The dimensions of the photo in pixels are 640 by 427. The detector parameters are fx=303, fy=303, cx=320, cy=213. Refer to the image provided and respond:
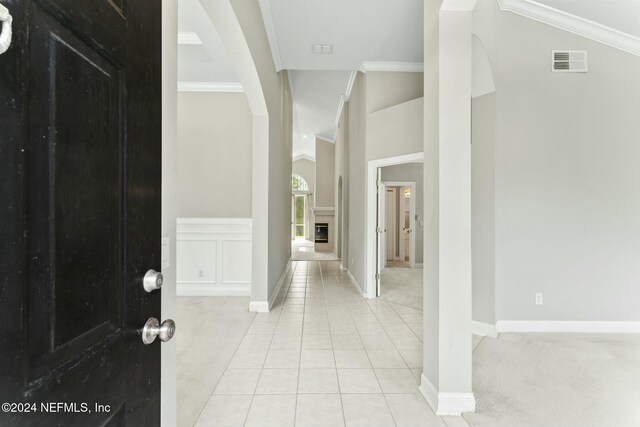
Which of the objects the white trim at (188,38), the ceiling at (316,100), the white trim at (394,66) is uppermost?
the ceiling at (316,100)

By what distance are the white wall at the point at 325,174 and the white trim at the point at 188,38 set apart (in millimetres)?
7252

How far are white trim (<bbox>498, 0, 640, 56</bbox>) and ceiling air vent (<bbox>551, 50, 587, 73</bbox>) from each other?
0.76 feet

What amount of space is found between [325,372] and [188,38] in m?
4.02

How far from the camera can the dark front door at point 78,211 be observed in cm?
47

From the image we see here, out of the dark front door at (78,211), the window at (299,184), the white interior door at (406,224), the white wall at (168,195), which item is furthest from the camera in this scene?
the window at (299,184)

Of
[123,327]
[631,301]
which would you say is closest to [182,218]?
[123,327]

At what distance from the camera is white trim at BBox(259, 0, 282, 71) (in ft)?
11.5

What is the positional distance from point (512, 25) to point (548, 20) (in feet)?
1.24

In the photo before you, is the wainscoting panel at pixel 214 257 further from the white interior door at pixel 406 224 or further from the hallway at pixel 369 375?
the white interior door at pixel 406 224

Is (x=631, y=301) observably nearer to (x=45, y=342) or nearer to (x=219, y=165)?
(x=45, y=342)

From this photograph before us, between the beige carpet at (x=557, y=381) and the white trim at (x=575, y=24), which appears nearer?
the beige carpet at (x=557, y=381)

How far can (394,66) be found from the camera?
4.83 m

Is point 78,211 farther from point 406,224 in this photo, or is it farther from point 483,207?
point 406,224

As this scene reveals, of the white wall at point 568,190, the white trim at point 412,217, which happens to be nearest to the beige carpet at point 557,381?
the white wall at point 568,190
